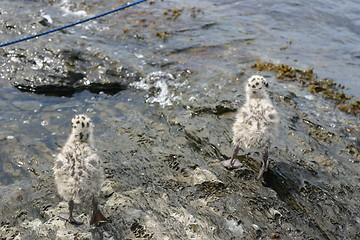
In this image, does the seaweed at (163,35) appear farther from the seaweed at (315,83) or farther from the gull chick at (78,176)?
the gull chick at (78,176)

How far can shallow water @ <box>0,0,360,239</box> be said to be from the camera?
20.3ft

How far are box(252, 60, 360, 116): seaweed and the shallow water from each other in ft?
1.18

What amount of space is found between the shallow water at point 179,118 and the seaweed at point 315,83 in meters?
0.36

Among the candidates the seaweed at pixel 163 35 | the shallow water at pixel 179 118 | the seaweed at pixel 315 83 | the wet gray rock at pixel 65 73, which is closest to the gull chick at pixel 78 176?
the shallow water at pixel 179 118

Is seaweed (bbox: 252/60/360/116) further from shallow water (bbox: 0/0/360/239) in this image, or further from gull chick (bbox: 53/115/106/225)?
gull chick (bbox: 53/115/106/225)

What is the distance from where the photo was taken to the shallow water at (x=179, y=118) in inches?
243

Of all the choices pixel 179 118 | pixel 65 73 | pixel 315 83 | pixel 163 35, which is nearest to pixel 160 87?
pixel 179 118

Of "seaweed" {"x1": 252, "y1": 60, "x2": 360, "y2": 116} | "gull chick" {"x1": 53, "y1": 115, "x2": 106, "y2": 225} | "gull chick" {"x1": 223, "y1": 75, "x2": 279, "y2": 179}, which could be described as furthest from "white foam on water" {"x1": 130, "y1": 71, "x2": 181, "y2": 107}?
"gull chick" {"x1": 53, "y1": 115, "x2": 106, "y2": 225}

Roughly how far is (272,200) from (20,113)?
6.40 meters

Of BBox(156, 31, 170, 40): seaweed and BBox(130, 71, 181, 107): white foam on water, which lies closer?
BBox(130, 71, 181, 107): white foam on water

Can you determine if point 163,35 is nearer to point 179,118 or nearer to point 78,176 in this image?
point 179,118

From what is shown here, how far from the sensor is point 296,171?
7266 millimetres

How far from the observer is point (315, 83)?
11055 mm

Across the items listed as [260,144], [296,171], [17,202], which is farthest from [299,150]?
[17,202]
